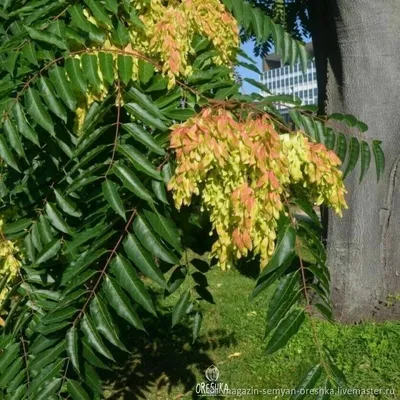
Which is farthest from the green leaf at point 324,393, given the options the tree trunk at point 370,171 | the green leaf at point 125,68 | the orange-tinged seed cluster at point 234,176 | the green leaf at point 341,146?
the tree trunk at point 370,171

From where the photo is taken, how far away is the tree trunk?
4.12 meters

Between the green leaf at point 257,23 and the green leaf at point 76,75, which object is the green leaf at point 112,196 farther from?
the green leaf at point 257,23

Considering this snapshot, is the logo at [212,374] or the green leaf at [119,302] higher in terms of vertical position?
the green leaf at [119,302]

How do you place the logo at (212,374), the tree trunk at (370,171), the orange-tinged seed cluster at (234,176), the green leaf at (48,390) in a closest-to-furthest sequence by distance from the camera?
the orange-tinged seed cluster at (234,176)
the green leaf at (48,390)
the logo at (212,374)
the tree trunk at (370,171)

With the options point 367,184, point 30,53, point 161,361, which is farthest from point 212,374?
point 30,53

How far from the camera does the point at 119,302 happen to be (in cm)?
156

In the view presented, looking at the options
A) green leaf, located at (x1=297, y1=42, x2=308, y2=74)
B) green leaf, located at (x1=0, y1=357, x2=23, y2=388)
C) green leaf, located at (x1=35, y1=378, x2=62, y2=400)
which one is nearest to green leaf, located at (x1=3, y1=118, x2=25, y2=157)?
green leaf, located at (x1=35, y1=378, x2=62, y2=400)

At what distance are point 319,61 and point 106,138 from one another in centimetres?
331

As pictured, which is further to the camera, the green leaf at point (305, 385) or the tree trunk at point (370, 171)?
the tree trunk at point (370, 171)

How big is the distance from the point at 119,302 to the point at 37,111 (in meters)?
0.56

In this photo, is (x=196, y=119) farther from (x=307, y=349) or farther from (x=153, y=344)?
(x=153, y=344)

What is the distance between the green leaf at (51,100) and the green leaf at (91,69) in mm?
107

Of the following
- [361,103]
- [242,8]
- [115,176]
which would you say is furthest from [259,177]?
[361,103]

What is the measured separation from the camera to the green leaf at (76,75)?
1.64 metres
